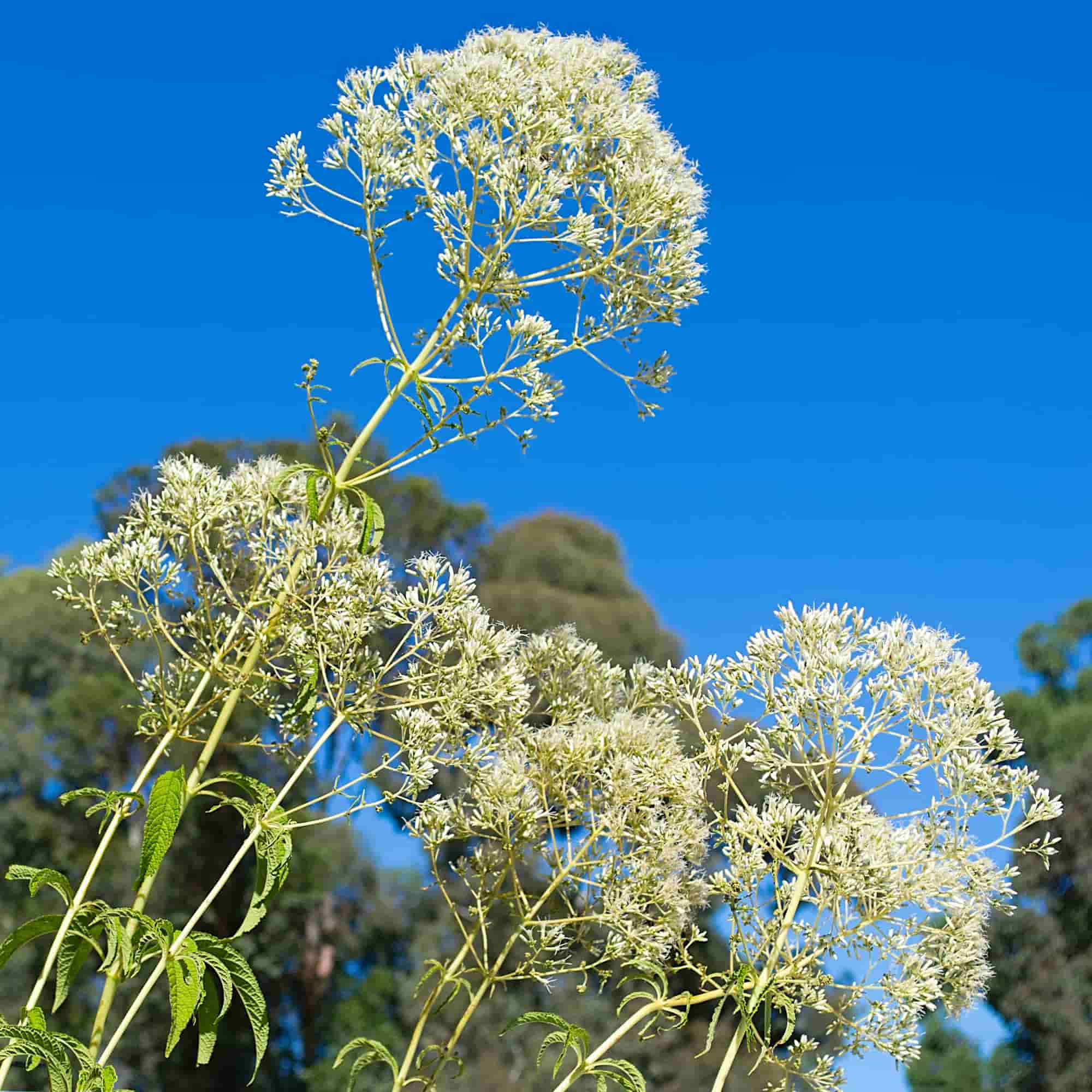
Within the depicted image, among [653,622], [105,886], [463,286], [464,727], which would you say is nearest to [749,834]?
[464,727]

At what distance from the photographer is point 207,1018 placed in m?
2.83

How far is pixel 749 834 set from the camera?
9.20 ft

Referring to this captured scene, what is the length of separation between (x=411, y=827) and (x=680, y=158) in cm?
196

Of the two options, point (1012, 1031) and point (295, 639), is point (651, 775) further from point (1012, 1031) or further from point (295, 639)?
point (1012, 1031)

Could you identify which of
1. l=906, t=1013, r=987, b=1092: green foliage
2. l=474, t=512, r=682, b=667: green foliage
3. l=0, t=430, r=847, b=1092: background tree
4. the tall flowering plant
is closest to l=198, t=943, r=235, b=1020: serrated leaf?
A: the tall flowering plant

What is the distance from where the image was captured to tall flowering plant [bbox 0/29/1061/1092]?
8.97 ft

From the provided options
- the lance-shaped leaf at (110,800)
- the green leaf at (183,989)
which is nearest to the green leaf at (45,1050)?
the green leaf at (183,989)

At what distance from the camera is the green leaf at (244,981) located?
274 cm

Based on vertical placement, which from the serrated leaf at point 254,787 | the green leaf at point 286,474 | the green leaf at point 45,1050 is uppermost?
the green leaf at point 286,474

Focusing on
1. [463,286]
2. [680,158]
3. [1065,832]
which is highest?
[1065,832]

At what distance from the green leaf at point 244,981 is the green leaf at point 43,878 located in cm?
34

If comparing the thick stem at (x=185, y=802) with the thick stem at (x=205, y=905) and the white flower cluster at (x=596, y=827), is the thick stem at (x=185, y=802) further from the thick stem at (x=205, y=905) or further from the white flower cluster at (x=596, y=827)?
the white flower cluster at (x=596, y=827)

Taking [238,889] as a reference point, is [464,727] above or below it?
below

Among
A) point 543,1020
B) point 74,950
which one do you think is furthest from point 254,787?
point 543,1020
